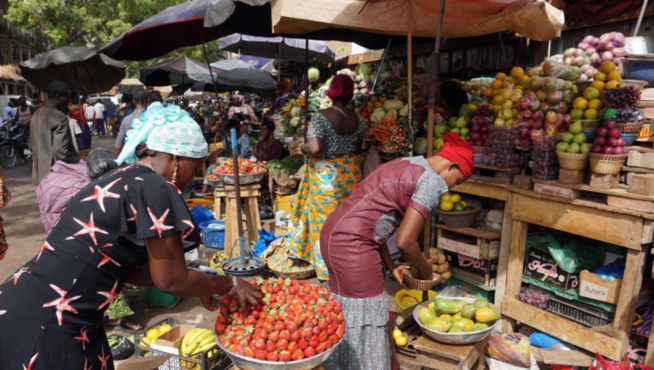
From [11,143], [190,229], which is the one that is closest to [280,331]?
[190,229]

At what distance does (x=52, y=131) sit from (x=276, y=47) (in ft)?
14.6

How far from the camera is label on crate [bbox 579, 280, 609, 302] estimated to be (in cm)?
311

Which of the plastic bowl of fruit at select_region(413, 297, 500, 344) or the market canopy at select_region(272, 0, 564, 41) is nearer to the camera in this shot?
the plastic bowl of fruit at select_region(413, 297, 500, 344)

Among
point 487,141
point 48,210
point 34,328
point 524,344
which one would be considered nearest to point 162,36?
point 48,210

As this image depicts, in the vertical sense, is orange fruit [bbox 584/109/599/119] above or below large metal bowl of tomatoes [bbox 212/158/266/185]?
above

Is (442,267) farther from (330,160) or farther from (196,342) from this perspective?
(196,342)

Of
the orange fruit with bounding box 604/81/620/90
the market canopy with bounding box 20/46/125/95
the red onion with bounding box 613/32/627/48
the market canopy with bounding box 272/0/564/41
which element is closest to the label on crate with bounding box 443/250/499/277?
the orange fruit with bounding box 604/81/620/90

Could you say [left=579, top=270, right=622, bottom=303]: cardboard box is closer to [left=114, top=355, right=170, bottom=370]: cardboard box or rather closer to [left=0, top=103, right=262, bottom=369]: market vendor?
[left=0, top=103, right=262, bottom=369]: market vendor

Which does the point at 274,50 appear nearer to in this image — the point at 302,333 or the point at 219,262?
the point at 219,262

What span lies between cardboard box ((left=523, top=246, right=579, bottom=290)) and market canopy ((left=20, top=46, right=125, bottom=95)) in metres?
6.97

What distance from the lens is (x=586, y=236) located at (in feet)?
10.5

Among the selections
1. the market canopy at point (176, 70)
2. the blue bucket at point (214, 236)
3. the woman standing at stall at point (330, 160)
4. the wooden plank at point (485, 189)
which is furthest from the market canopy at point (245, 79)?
the wooden plank at point (485, 189)

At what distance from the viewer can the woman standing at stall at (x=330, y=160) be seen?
4254 millimetres

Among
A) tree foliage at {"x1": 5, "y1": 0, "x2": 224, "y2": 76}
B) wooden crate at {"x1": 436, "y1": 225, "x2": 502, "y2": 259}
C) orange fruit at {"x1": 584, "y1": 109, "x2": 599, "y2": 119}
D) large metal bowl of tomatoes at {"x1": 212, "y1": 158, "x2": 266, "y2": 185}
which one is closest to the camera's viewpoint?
orange fruit at {"x1": 584, "y1": 109, "x2": 599, "y2": 119}
